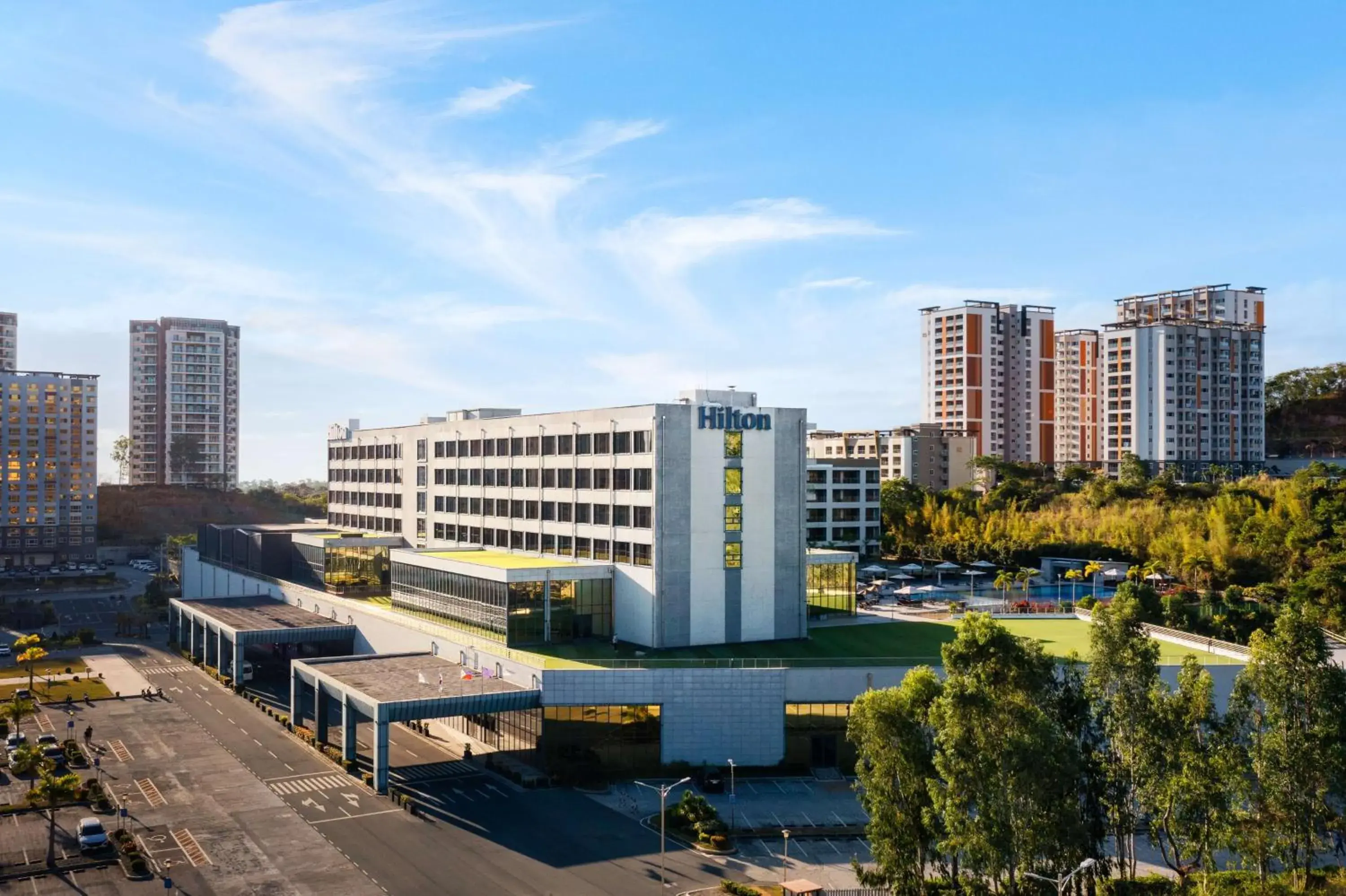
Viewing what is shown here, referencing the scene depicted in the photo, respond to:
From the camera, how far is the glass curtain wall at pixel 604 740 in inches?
2756

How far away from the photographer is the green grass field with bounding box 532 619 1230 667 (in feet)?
241

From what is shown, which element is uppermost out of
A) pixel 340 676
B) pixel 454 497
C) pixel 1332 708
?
pixel 454 497

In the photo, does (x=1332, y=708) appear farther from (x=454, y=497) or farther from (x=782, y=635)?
(x=454, y=497)

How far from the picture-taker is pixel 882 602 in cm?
12212

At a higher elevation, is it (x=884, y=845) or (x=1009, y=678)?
(x=1009, y=678)

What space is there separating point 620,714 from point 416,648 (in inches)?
1004

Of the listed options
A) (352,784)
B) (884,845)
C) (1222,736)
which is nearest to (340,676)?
(352,784)

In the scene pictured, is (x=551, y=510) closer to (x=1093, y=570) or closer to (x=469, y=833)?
(x=469, y=833)

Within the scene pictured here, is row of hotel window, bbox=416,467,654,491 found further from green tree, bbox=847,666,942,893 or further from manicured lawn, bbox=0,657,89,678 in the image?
manicured lawn, bbox=0,657,89,678

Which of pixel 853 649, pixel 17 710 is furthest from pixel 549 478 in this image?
pixel 17 710

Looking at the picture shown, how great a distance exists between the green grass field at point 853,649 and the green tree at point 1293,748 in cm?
2306

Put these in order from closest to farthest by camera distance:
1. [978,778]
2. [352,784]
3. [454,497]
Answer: [978,778], [352,784], [454,497]

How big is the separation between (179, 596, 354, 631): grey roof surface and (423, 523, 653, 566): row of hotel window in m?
14.0

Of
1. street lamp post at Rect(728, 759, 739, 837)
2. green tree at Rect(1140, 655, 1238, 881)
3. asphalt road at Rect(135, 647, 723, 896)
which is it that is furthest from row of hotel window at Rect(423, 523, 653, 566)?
green tree at Rect(1140, 655, 1238, 881)
